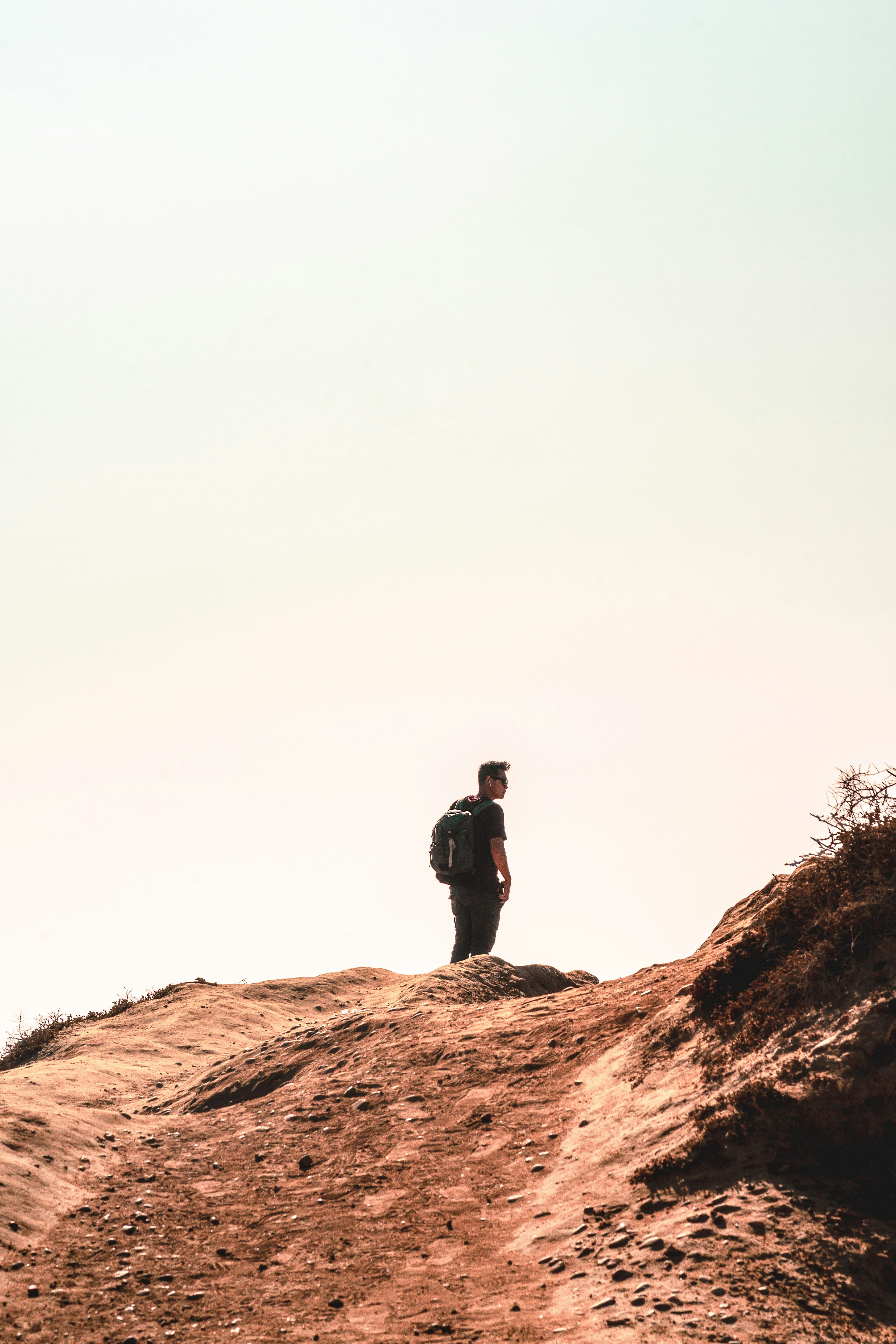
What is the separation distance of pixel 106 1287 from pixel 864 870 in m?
5.65

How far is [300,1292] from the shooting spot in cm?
614

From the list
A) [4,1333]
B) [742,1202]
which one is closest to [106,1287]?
[4,1333]

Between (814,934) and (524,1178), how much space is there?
2.62 m

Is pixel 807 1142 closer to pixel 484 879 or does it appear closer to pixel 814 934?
pixel 814 934

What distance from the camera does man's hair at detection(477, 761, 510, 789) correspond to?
41.3 ft

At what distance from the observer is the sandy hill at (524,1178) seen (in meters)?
5.38

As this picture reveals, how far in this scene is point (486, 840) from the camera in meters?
12.2

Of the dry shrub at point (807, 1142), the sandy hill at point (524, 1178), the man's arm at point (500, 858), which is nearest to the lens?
the sandy hill at point (524, 1178)

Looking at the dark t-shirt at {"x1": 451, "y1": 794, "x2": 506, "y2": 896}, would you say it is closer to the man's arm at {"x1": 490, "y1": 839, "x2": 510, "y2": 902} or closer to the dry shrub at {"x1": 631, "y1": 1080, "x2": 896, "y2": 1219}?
the man's arm at {"x1": 490, "y1": 839, "x2": 510, "y2": 902}

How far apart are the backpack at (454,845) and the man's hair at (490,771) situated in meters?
0.24

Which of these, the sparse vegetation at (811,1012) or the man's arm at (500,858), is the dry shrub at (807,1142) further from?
the man's arm at (500,858)

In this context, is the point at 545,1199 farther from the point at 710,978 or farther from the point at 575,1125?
the point at 710,978

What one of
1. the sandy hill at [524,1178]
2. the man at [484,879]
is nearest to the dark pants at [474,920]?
the man at [484,879]

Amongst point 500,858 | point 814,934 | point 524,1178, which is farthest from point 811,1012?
point 500,858
